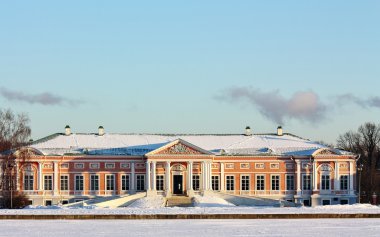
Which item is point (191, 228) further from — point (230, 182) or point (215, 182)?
point (230, 182)

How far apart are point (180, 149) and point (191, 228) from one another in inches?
1310

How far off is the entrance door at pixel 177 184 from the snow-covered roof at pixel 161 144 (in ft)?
8.89

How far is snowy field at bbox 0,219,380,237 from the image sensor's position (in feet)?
149

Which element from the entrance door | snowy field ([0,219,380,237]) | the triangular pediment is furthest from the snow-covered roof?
snowy field ([0,219,380,237])

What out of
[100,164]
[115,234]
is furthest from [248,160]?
[115,234]

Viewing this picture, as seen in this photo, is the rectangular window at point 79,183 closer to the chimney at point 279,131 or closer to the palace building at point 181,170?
the palace building at point 181,170

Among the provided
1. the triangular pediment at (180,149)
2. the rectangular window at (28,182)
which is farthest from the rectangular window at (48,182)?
the triangular pediment at (180,149)

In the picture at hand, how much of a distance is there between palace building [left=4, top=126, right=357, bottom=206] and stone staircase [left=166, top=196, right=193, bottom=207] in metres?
1.64

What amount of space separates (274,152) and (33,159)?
711 inches

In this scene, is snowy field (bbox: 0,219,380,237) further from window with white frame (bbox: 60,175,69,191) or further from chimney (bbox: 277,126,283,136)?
chimney (bbox: 277,126,283,136)

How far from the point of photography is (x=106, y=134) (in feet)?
284

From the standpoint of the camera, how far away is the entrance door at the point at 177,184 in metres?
82.8

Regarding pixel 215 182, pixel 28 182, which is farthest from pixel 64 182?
pixel 215 182

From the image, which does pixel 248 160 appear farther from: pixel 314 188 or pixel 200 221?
pixel 200 221
